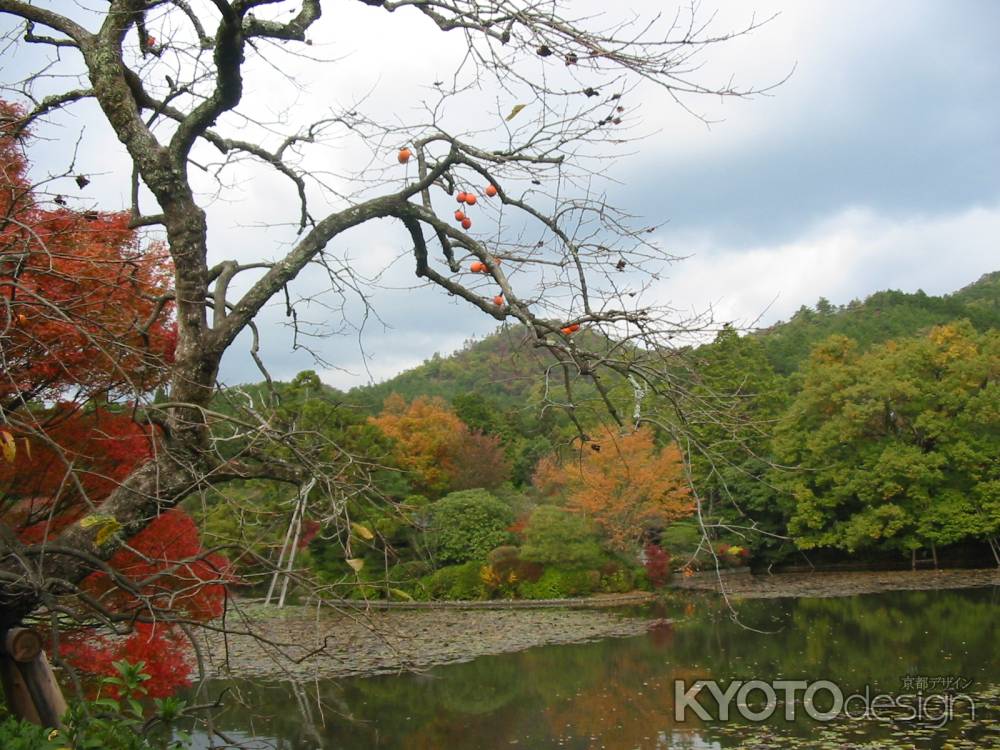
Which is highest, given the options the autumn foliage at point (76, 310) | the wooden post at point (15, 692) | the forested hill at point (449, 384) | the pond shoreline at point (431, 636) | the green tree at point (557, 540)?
the forested hill at point (449, 384)

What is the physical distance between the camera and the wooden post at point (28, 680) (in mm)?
3203

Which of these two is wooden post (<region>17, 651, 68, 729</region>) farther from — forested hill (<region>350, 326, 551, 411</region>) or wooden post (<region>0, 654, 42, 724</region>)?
forested hill (<region>350, 326, 551, 411</region>)

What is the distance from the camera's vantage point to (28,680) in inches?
129

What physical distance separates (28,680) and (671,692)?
7761mm

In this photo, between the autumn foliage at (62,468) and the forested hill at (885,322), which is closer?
the autumn foliage at (62,468)

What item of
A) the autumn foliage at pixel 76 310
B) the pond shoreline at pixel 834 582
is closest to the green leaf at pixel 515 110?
the autumn foliage at pixel 76 310

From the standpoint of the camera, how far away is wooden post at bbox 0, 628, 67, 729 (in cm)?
320

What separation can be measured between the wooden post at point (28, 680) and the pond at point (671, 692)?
9.27 ft

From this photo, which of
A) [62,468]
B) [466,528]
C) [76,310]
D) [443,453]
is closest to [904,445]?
[466,528]

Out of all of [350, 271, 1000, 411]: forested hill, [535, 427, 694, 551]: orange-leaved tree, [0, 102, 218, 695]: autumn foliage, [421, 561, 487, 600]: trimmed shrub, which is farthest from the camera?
[350, 271, 1000, 411]: forested hill

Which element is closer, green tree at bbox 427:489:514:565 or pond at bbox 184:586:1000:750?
pond at bbox 184:586:1000:750

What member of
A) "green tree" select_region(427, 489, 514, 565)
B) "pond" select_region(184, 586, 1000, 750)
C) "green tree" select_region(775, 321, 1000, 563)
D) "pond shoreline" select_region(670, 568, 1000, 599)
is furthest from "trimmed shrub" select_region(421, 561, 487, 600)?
"green tree" select_region(775, 321, 1000, 563)

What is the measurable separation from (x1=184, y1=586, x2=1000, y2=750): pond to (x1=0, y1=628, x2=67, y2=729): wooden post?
9.27 feet

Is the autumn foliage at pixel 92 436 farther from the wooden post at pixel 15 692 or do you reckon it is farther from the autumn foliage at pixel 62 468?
the wooden post at pixel 15 692
